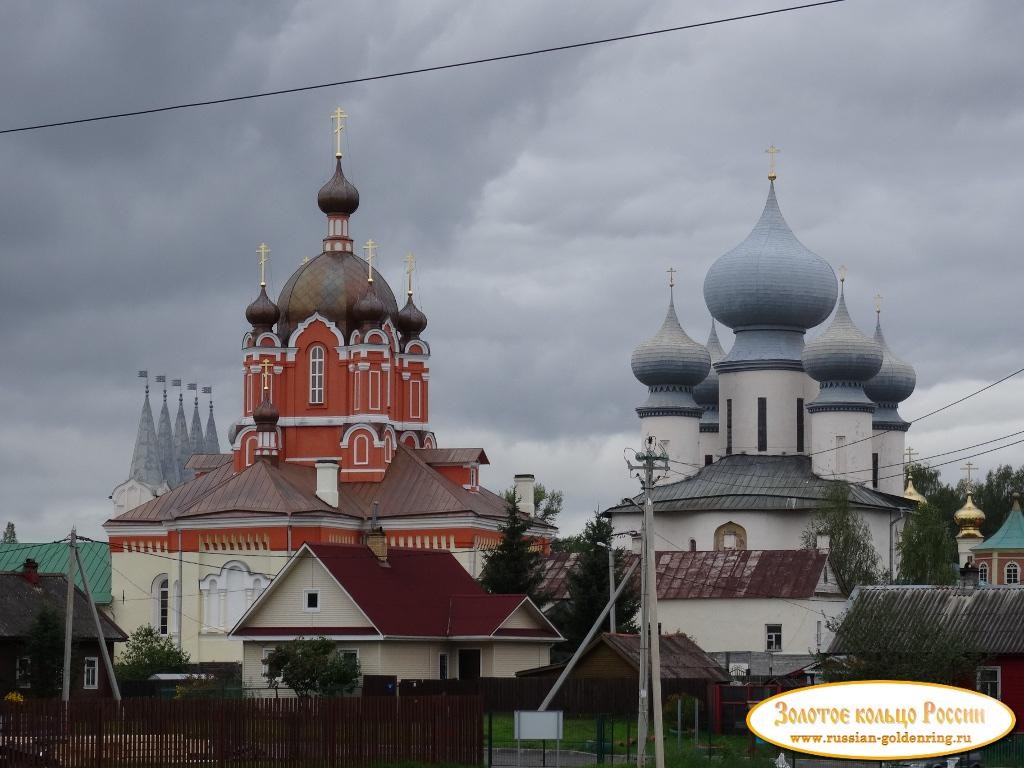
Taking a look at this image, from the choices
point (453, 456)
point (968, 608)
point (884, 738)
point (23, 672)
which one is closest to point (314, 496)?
point (453, 456)

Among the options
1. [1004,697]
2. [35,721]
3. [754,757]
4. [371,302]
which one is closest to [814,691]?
[35,721]

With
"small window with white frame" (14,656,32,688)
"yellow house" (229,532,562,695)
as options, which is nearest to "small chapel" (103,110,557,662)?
"yellow house" (229,532,562,695)

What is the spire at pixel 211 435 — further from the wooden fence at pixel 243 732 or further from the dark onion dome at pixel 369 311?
the wooden fence at pixel 243 732

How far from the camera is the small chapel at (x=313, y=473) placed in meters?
56.6

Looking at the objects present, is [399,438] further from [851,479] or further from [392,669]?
[392,669]

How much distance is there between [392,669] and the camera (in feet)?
136

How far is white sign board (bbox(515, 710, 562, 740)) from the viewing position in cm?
2448

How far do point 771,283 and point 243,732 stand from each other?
46.4 metres

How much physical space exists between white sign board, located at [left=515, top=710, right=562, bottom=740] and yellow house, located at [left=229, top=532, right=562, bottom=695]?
1572 cm

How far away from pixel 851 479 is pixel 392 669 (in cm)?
2823

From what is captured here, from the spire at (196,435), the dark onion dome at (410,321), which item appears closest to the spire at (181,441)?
the spire at (196,435)

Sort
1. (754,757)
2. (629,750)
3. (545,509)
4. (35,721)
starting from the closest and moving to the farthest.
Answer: (35,721), (754,757), (629,750), (545,509)

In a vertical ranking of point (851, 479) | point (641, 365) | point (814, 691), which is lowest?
point (814, 691)

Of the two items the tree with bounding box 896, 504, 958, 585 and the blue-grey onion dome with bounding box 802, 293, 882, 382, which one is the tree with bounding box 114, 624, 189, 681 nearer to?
the tree with bounding box 896, 504, 958, 585
